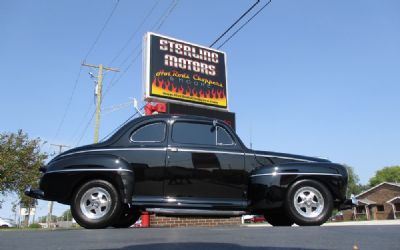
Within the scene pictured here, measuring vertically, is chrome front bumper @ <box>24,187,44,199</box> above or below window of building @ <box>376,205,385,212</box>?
above

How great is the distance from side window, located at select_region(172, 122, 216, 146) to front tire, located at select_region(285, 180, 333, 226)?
5.21 ft

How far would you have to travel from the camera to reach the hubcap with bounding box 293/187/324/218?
7.02m

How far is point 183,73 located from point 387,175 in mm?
103914

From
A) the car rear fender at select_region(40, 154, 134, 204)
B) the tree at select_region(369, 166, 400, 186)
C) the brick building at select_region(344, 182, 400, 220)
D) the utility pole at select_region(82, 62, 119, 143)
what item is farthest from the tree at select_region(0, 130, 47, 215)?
the tree at select_region(369, 166, 400, 186)

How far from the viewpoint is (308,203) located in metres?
7.09

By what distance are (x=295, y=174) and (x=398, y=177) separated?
11210cm

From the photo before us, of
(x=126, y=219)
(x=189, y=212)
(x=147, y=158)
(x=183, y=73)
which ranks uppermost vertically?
(x=183, y=73)

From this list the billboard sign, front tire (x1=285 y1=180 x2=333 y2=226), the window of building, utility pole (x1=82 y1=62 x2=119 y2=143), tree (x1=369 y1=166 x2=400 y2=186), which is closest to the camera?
front tire (x1=285 y1=180 x2=333 y2=226)

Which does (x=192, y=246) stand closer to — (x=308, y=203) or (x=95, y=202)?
(x=95, y=202)

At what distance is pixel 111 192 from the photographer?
6.63 meters

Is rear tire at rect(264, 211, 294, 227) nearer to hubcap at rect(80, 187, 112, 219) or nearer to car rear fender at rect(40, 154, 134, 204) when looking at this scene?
car rear fender at rect(40, 154, 134, 204)

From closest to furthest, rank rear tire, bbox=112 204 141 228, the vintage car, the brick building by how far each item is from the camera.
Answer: the vintage car < rear tire, bbox=112 204 141 228 < the brick building

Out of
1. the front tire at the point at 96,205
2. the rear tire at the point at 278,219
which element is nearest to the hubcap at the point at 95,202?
the front tire at the point at 96,205

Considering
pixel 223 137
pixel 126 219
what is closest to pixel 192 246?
pixel 223 137
